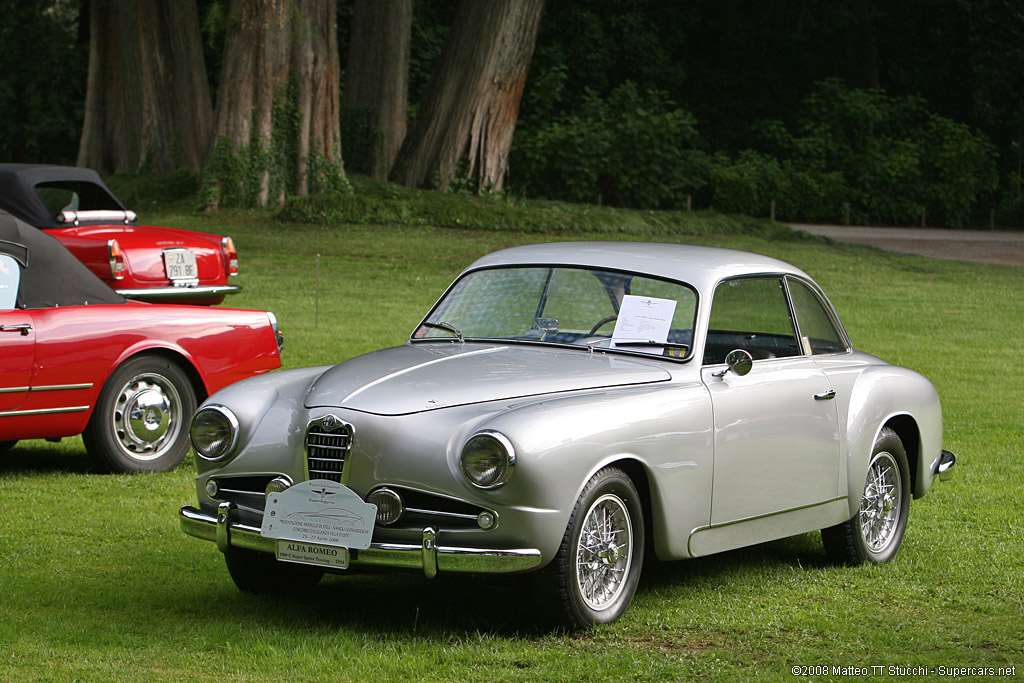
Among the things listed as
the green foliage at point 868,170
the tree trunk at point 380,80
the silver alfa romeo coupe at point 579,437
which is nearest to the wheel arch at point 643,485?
the silver alfa romeo coupe at point 579,437

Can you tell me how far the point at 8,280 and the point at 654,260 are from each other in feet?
12.9

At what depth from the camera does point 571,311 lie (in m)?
6.21

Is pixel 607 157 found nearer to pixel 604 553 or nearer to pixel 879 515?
pixel 879 515

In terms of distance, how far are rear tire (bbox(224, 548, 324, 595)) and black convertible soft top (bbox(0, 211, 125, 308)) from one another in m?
2.82

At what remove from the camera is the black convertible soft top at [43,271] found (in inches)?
308

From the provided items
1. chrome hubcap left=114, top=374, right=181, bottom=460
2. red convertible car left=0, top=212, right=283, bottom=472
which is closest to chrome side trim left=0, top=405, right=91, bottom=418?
red convertible car left=0, top=212, right=283, bottom=472

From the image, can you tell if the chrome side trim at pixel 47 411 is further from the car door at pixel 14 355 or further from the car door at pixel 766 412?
the car door at pixel 766 412

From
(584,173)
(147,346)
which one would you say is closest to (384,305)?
(147,346)

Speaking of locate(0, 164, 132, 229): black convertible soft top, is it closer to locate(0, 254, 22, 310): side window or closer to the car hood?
locate(0, 254, 22, 310): side window

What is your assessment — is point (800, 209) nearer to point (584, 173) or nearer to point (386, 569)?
point (584, 173)

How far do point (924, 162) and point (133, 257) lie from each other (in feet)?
125

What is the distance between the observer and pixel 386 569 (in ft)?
16.3

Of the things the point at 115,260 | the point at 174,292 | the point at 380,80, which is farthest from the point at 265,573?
the point at 380,80

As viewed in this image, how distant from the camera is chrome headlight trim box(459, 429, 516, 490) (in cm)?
481
